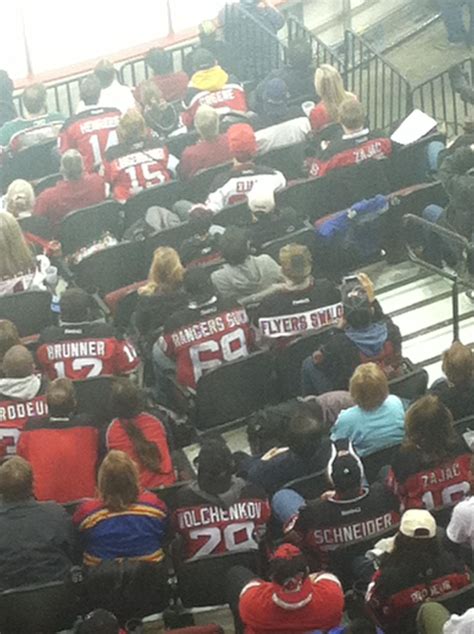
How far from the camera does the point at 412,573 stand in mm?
6285

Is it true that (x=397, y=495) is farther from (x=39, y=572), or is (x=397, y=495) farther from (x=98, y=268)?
(x=98, y=268)

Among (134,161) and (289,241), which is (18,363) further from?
(134,161)

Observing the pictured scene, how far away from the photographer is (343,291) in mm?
8562

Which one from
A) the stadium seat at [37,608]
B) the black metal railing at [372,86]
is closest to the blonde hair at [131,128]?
the black metal railing at [372,86]

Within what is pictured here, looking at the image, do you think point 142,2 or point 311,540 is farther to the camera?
point 142,2

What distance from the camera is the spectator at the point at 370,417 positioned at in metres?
7.49

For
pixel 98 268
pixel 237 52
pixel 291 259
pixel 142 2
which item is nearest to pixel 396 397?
pixel 291 259

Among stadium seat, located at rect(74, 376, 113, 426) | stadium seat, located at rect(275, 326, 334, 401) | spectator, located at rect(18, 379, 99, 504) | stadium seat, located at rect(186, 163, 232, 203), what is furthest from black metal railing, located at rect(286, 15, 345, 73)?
spectator, located at rect(18, 379, 99, 504)

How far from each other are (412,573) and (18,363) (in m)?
2.66

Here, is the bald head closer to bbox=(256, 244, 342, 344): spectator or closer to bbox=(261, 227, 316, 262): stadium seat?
bbox=(256, 244, 342, 344): spectator

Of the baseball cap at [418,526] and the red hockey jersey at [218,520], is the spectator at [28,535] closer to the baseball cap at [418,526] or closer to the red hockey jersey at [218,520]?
the red hockey jersey at [218,520]

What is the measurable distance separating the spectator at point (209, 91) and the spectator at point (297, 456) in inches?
210

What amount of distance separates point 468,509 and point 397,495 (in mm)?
403

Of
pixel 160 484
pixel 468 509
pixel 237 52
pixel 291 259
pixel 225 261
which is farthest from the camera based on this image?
pixel 237 52
